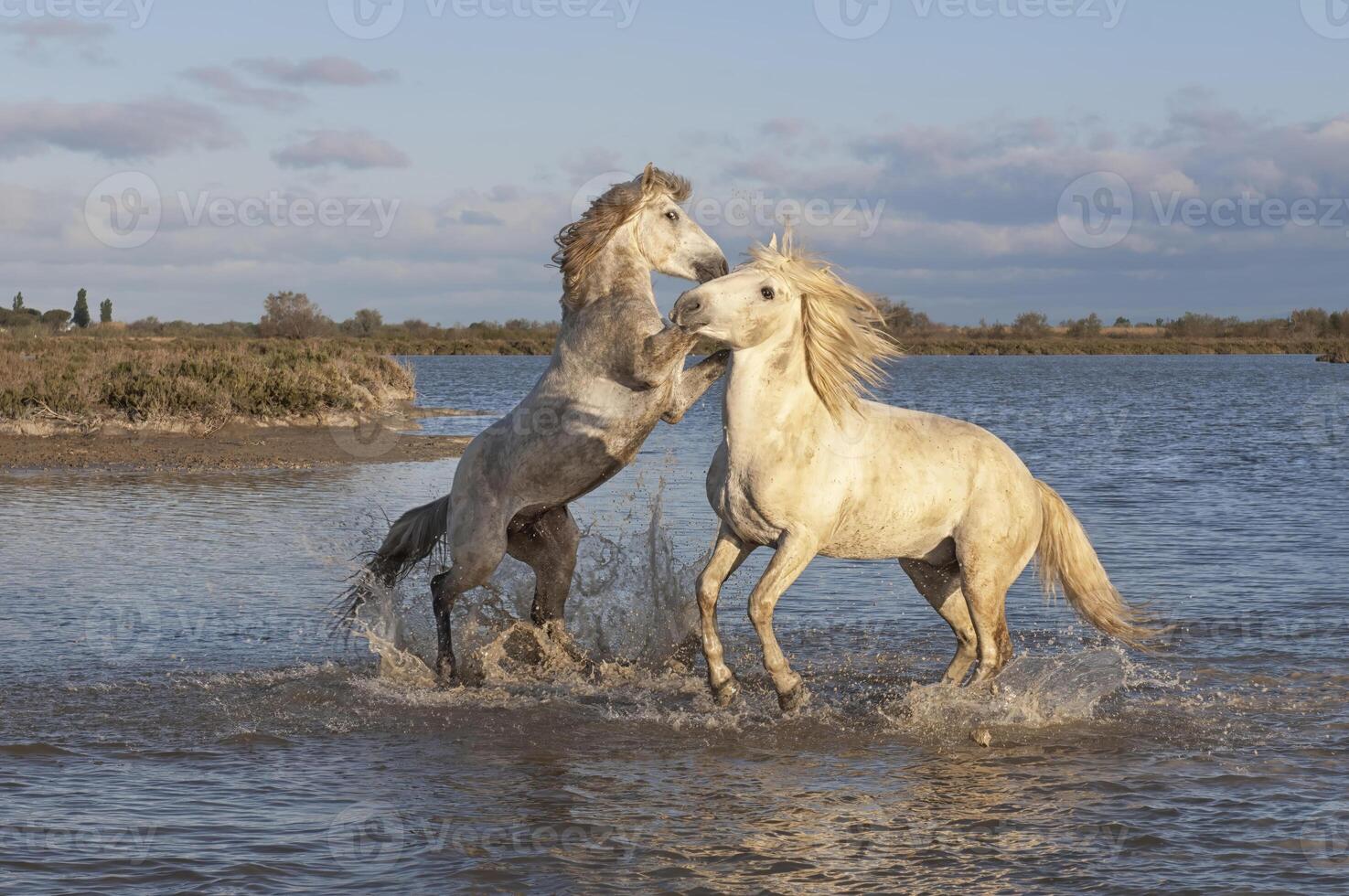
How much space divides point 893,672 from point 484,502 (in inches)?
109

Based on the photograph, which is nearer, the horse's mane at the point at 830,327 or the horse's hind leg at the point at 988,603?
the horse's mane at the point at 830,327

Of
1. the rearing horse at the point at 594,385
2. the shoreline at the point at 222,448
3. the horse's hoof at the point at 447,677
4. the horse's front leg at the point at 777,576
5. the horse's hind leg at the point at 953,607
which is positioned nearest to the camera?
the horse's front leg at the point at 777,576

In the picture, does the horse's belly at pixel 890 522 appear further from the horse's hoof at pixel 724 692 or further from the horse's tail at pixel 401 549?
the horse's tail at pixel 401 549

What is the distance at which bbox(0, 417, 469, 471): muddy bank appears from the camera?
1984cm

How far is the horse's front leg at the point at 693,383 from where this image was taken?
773cm

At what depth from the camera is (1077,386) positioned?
66562 millimetres

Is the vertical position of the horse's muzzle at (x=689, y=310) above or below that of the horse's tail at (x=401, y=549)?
above

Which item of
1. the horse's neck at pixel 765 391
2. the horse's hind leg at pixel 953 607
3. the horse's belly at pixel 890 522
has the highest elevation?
the horse's neck at pixel 765 391

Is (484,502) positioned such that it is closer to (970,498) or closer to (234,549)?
(970,498)

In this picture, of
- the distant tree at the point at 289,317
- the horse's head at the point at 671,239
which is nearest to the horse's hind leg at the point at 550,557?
the horse's head at the point at 671,239

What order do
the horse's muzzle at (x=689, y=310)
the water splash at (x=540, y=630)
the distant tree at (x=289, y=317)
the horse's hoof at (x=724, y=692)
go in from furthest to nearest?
the distant tree at (x=289, y=317), the water splash at (x=540, y=630), the horse's hoof at (x=724, y=692), the horse's muzzle at (x=689, y=310)

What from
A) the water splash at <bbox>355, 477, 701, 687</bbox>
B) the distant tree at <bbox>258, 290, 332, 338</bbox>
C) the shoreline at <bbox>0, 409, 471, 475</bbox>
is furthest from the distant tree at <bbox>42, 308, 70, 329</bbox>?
the water splash at <bbox>355, 477, 701, 687</bbox>

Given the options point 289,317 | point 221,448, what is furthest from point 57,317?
point 221,448

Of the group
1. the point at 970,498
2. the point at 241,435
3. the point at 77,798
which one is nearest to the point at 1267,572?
the point at 970,498
